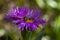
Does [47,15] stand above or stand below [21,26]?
below

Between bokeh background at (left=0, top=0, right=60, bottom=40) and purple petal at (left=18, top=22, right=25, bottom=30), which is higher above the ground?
purple petal at (left=18, top=22, right=25, bottom=30)

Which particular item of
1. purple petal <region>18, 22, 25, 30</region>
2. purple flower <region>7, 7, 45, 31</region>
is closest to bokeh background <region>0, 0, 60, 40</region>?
purple flower <region>7, 7, 45, 31</region>

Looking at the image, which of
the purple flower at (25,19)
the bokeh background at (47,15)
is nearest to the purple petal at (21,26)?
the purple flower at (25,19)

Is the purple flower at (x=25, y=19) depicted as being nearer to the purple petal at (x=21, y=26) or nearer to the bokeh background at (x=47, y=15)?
the purple petal at (x=21, y=26)

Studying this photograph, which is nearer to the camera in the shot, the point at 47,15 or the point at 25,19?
the point at 25,19

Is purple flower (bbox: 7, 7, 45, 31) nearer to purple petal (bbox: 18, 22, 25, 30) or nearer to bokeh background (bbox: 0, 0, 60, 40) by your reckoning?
purple petal (bbox: 18, 22, 25, 30)

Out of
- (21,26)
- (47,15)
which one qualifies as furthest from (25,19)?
(47,15)

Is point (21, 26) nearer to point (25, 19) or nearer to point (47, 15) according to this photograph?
point (25, 19)

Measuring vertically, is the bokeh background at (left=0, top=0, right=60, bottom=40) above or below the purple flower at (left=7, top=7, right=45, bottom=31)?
below

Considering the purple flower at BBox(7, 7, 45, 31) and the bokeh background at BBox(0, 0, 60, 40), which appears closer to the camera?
the purple flower at BBox(7, 7, 45, 31)
